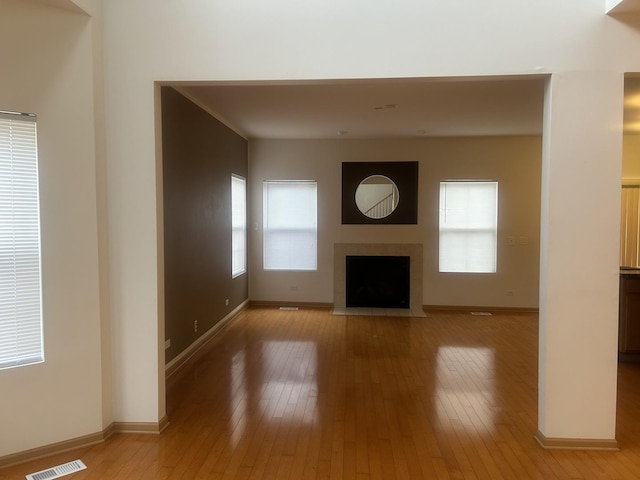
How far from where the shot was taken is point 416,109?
486 cm

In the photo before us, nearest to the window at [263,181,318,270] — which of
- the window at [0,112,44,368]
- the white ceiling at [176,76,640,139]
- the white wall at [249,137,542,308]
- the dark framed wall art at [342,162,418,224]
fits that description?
the white wall at [249,137,542,308]

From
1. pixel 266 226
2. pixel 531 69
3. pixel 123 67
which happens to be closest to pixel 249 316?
pixel 266 226

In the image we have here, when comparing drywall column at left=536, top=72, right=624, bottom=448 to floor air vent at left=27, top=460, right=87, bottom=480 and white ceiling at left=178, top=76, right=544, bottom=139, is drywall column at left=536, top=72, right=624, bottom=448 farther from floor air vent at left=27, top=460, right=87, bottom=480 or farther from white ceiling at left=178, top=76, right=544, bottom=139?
floor air vent at left=27, top=460, right=87, bottom=480

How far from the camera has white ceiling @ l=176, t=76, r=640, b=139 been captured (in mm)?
4039

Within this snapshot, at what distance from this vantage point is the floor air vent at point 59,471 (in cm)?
232

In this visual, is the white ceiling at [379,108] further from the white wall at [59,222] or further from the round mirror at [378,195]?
the white wall at [59,222]

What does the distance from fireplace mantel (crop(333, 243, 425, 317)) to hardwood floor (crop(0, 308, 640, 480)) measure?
1.69 meters

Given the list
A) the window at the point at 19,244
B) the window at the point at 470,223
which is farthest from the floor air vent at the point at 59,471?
the window at the point at 470,223

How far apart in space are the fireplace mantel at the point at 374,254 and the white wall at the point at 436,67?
13.4 feet

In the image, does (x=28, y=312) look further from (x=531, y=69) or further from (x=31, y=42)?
(x=531, y=69)

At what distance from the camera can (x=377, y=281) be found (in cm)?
689

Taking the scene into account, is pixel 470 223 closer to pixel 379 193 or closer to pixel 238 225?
pixel 379 193

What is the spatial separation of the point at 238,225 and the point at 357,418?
4.06 m

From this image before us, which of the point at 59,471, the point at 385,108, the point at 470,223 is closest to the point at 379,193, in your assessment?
the point at 470,223
